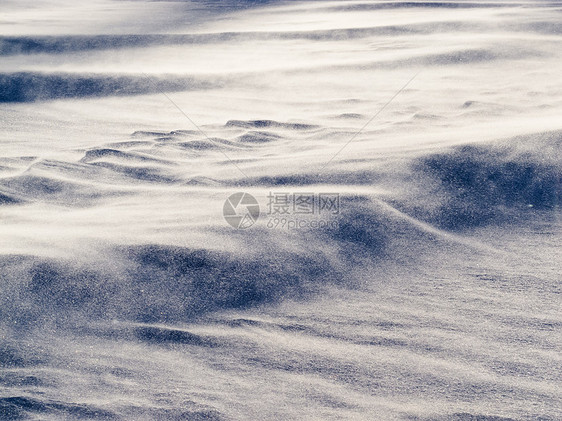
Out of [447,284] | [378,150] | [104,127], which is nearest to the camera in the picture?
[447,284]

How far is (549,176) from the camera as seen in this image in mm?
2750

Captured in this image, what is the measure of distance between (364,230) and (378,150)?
2.50 ft

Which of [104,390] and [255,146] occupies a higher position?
[255,146]

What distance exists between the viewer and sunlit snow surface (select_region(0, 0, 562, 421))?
1664mm

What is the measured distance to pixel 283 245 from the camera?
2.29 metres

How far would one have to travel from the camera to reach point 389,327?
191 cm

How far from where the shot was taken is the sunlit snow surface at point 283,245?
5.46 ft

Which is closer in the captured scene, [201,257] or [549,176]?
[201,257]

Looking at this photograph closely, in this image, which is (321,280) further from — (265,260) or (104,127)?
(104,127)

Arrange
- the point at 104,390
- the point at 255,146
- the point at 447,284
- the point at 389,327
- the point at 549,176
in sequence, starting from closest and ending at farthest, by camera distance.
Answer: the point at 104,390 < the point at 389,327 < the point at 447,284 < the point at 549,176 < the point at 255,146

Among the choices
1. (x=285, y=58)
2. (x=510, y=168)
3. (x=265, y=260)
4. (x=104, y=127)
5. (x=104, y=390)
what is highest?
(x=285, y=58)

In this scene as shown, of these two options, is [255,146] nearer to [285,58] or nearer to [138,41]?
[285,58]

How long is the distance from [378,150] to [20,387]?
2019mm

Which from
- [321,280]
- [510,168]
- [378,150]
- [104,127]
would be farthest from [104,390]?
[104,127]
